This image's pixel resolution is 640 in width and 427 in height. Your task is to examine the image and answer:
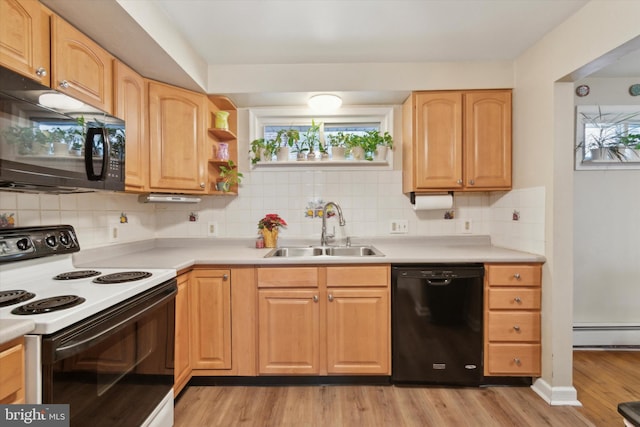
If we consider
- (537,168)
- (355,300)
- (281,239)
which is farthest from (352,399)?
(537,168)

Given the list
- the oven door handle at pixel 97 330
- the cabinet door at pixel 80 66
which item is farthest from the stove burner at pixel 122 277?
the cabinet door at pixel 80 66

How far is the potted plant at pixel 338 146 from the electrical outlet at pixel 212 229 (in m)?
1.17

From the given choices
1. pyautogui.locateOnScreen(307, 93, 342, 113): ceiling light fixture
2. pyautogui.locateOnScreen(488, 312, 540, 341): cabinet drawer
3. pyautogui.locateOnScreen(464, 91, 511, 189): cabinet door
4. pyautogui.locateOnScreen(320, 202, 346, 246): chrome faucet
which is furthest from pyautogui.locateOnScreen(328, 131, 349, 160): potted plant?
pyautogui.locateOnScreen(488, 312, 540, 341): cabinet drawer

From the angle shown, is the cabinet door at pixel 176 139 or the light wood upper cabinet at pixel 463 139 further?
the light wood upper cabinet at pixel 463 139

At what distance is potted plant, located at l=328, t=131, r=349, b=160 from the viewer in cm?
255

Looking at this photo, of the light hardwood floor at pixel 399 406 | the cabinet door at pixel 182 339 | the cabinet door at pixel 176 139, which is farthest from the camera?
the cabinet door at pixel 176 139

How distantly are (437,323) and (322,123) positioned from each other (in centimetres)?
180

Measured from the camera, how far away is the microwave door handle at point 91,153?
1.25 meters

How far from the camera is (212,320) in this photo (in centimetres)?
199

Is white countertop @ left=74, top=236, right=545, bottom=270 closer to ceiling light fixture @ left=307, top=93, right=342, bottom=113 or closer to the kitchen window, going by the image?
the kitchen window

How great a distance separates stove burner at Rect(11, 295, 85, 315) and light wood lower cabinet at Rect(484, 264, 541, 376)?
2159mm

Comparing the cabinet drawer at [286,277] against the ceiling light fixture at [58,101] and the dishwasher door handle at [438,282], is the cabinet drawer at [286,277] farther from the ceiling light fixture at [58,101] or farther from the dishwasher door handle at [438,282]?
the ceiling light fixture at [58,101]

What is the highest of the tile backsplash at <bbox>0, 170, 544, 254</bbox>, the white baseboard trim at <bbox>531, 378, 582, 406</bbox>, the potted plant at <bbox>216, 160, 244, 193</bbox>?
the potted plant at <bbox>216, 160, 244, 193</bbox>


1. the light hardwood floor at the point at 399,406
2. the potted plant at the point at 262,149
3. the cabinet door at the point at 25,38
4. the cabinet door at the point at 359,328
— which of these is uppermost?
the cabinet door at the point at 25,38
